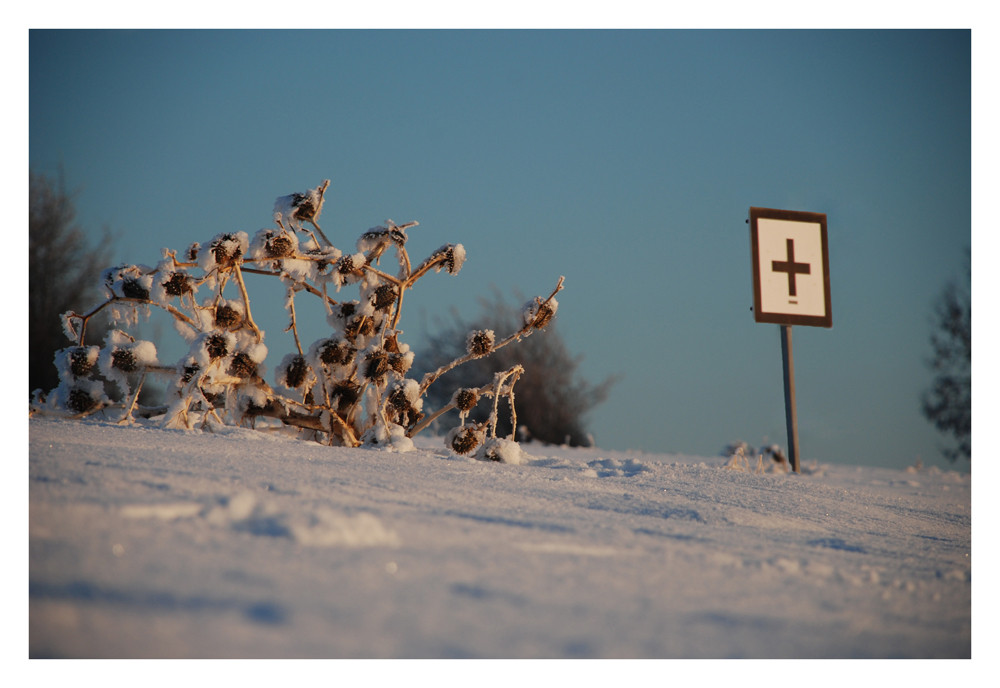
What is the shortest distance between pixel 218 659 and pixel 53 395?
6.76ft

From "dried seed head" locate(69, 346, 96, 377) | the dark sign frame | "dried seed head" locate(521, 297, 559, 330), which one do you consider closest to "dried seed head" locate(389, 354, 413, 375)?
"dried seed head" locate(521, 297, 559, 330)

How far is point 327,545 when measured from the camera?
117 cm

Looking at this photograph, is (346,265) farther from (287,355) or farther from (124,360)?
(124,360)

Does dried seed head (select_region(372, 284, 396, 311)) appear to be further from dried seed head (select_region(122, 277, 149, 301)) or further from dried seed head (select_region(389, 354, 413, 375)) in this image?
dried seed head (select_region(122, 277, 149, 301))

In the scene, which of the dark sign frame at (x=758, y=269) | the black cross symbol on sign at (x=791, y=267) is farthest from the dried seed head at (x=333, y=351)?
the black cross symbol on sign at (x=791, y=267)

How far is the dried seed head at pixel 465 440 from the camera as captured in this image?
2.81 metres

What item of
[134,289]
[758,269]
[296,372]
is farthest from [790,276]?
[134,289]

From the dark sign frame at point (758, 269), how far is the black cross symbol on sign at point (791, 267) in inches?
4.2

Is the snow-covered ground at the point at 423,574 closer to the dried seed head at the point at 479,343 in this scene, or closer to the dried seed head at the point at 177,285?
the dried seed head at the point at 177,285

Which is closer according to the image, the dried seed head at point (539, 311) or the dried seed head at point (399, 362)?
the dried seed head at point (399, 362)

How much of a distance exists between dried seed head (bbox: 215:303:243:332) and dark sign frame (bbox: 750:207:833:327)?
247 cm

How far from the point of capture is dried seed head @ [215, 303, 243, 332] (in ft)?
8.58

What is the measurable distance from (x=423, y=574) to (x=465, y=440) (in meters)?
1.71

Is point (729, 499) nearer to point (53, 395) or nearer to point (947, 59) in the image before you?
point (947, 59)
